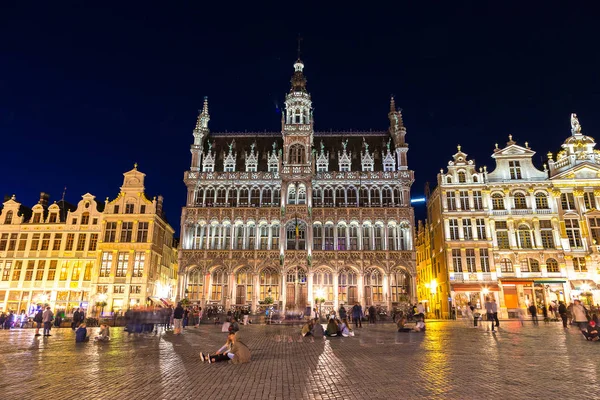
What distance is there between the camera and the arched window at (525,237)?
5062 centimetres

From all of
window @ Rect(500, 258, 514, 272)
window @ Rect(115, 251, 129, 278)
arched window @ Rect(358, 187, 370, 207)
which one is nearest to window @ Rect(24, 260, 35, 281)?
window @ Rect(115, 251, 129, 278)

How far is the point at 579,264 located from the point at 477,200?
46.6 feet

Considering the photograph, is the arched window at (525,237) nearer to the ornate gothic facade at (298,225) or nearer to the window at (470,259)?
the window at (470,259)

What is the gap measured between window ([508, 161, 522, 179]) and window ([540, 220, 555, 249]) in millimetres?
7146

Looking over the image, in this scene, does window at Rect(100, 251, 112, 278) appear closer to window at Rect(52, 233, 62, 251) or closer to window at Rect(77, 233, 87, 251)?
window at Rect(77, 233, 87, 251)

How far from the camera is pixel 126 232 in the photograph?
56.2m

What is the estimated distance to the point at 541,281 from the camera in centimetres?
4862

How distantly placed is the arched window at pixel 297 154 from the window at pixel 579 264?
3772cm

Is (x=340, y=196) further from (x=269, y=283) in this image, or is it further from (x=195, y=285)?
(x=195, y=285)

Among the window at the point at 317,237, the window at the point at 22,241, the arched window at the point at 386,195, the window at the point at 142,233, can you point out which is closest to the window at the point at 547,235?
the arched window at the point at 386,195

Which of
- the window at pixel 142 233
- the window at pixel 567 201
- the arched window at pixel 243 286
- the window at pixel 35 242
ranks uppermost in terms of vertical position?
the window at pixel 567 201

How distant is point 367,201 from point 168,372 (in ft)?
156

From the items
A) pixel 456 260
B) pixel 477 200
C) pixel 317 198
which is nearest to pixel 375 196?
pixel 317 198

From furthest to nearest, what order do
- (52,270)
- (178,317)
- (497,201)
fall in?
1. (52,270)
2. (497,201)
3. (178,317)
